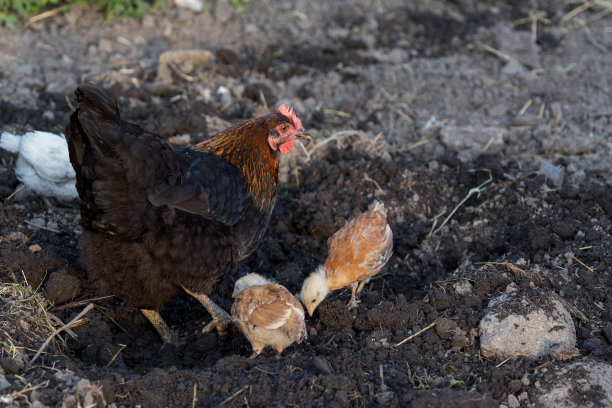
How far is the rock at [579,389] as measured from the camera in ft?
11.6

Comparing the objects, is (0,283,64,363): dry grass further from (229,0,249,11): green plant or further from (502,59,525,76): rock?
(502,59,525,76): rock

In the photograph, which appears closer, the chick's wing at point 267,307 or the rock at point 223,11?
the chick's wing at point 267,307

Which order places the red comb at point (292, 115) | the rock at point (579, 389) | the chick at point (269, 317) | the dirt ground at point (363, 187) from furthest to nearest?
the red comb at point (292, 115)
the chick at point (269, 317)
the dirt ground at point (363, 187)
the rock at point (579, 389)

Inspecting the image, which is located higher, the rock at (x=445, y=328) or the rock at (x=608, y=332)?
the rock at (x=608, y=332)

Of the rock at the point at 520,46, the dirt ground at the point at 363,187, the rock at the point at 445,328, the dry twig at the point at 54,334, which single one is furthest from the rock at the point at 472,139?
the dry twig at the point at 54,334

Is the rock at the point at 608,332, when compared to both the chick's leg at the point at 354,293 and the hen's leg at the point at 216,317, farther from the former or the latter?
the hen's leg at the point at 216,317

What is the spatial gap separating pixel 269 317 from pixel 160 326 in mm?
1107

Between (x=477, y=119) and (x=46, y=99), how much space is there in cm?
515

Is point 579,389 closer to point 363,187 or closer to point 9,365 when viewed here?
point 363,187

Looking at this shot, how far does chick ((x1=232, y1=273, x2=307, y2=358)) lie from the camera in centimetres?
417

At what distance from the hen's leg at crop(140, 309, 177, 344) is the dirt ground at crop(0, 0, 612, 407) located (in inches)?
3.9

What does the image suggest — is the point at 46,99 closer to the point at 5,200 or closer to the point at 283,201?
the point at 5,200

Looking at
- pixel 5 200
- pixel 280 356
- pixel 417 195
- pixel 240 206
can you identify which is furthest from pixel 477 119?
pixel 5 200

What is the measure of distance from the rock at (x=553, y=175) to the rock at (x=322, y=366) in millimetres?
3309
